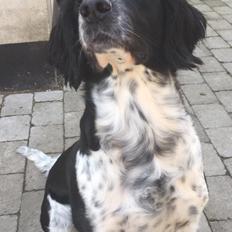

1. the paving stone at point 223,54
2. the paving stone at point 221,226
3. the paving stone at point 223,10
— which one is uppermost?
the paving stone at point 221,226

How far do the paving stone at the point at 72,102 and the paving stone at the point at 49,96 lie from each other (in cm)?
6

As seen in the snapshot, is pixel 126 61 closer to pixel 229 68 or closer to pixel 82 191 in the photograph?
pixel 82 191

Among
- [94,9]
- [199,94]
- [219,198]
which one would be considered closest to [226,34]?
[199,94]

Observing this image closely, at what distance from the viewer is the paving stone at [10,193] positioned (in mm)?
3717

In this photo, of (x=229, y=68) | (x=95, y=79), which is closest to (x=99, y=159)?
(x=95, y=79)

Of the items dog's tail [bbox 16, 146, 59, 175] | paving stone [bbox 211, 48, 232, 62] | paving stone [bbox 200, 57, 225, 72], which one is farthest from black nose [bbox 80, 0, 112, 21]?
paving stone [bbox 211, 48, 232, 62]

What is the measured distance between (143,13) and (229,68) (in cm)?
341

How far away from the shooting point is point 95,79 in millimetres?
2631

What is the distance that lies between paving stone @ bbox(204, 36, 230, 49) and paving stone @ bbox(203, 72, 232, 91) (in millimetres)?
752

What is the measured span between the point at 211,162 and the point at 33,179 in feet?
4.28

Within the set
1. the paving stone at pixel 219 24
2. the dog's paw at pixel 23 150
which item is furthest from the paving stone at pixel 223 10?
the dog's paw at pixel 23 150

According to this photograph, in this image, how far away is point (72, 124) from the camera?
15.2 ft

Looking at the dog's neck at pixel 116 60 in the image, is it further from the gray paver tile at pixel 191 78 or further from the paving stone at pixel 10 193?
the gray paver tile at pixel 191 78

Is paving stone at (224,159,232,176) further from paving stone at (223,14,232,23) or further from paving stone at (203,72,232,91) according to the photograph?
paving stone at (223,14,232,23)
